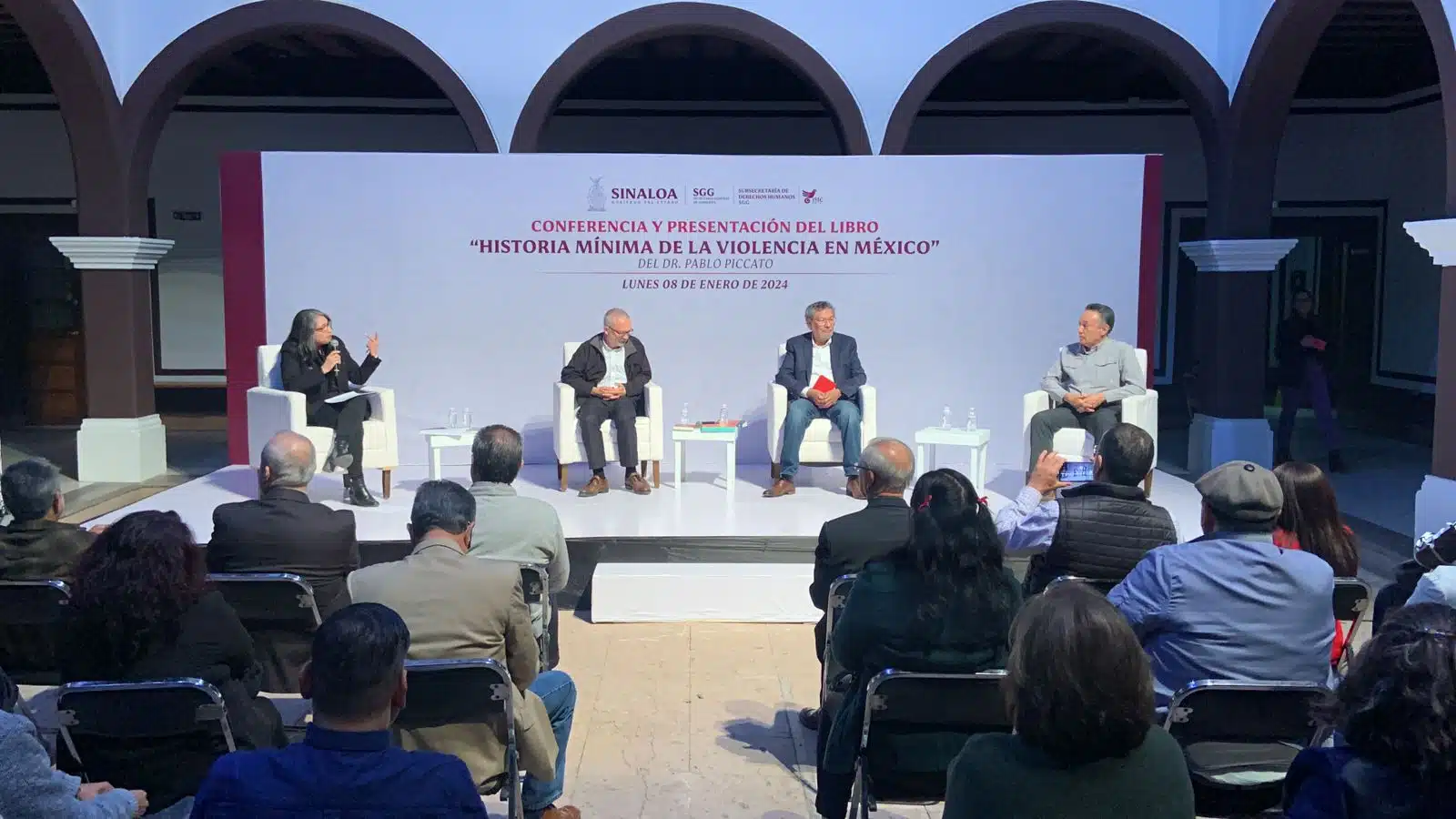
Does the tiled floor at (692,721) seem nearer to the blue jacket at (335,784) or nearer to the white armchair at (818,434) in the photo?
the blue jacket at (335,784)

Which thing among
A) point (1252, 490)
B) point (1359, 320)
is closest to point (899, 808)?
point (1252, 490)

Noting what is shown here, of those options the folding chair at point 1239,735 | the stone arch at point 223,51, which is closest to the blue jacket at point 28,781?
the folding chair at point 1239,735

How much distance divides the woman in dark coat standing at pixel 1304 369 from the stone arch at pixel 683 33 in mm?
2971

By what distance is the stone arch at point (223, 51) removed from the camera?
7344mm

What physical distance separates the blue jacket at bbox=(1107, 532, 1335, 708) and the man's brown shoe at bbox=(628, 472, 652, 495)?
3936 mm

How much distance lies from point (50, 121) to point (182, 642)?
9231 millimetres

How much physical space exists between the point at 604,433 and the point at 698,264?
123cm

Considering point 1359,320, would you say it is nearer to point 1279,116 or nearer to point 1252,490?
point 1279,116

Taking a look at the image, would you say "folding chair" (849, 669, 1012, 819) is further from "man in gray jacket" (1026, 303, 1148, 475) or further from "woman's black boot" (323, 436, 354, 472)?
"woman's black boot" (323, 436, 354, 472)

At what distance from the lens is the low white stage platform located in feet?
15.1

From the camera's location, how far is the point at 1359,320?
10.2 m

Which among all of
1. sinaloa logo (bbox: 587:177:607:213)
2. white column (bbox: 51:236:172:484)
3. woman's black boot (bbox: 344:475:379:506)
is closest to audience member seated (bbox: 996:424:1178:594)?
woman's black boot (bbox: 344:475:379:506)

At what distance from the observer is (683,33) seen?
25.1ft

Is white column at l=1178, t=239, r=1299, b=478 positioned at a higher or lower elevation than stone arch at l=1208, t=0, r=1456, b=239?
lower
